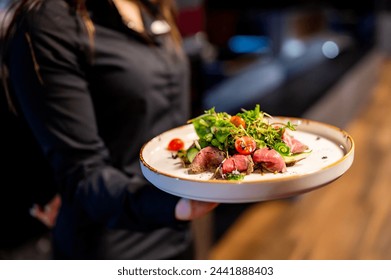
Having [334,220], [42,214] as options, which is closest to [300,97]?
[334,220]

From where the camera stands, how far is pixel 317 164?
698 mm

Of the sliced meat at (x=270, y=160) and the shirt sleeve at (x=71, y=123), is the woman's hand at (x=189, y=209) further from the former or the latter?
the sliced meat at (x=270, y=160)

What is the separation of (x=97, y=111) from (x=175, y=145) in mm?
227

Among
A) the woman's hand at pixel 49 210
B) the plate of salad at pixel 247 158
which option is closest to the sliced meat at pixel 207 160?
the plate of salad at pixel 247 158

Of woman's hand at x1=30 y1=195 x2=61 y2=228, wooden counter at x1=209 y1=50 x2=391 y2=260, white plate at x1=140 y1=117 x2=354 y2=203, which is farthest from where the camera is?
wooden counter at x1=209 y1=50 x2=391 y2=260

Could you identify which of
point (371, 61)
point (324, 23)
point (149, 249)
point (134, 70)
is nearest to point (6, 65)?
point (134, 70)

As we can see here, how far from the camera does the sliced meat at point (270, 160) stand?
0.69 meters

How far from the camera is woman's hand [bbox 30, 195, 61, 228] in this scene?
116cm

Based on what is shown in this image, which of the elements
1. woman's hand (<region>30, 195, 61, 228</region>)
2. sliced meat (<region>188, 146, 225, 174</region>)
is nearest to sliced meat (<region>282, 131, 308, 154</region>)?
sliced meat (<region>188, 146, 225, 174</region>)

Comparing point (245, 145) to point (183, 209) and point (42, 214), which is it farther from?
point (42, 214)

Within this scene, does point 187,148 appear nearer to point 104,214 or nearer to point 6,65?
point 104,214

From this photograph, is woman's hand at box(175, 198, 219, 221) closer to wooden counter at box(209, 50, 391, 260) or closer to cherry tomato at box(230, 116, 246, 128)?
cherry tomato at box(230, 116, 246, 128)

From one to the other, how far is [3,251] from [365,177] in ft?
9.06

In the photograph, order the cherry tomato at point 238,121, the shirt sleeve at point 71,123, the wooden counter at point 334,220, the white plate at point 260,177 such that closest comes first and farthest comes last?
the white plate at point 260,177 → the cherry tomato at point 238,121 → the shirt sleeve at point 71,123 → the wooden counter at point 334,220
